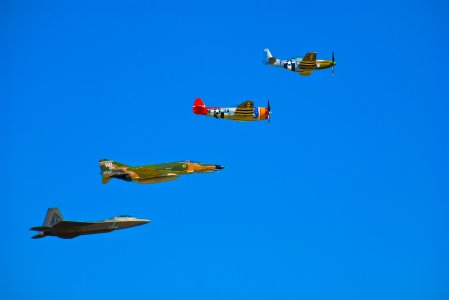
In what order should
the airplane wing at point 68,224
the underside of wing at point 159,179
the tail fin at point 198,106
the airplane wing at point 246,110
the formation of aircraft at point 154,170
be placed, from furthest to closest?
the tail fin at point 198,106, the airplane wing at point 246,110, the underside of wing at point 159,179, the formation of aircraft at point 154,170, the airplane wing at point 68,224

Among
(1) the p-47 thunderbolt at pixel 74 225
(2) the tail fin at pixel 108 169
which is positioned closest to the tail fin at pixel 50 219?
(1) the p-47 thunderbolt at pixel 74 225

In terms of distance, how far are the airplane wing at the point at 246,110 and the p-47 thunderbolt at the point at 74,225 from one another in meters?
23.4

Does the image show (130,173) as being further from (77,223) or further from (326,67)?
(326,67)

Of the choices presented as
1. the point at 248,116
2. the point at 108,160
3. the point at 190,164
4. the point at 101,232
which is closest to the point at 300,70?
the point at 248,116

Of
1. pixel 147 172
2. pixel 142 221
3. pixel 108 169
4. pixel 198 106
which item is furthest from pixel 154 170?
pixel 198 106

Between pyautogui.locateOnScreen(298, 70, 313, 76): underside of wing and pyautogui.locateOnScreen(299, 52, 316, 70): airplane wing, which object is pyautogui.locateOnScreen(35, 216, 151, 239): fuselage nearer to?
pyautogui.locateOnScreen(298, 70, 313, 76): underside of wing

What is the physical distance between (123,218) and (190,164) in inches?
598

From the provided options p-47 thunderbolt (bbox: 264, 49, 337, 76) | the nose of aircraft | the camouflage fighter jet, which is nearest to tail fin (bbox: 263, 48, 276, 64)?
p-47 thunderbolt (bbox: 264, 49, 337, 76)

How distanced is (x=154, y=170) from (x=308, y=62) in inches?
1370

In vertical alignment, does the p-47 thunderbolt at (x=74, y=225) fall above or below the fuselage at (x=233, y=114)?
below

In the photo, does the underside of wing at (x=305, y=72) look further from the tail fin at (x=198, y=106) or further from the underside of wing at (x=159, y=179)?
the underside of wing at (x=159, y=179)

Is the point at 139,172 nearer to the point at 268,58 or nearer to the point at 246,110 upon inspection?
the point at 246,110

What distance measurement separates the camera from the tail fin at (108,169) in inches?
4845

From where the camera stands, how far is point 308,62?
13988cm
